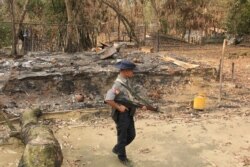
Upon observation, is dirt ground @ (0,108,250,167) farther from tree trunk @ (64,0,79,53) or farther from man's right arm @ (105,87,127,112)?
tree trunk @ (64,0,79,53)

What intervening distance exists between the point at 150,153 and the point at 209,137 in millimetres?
1271

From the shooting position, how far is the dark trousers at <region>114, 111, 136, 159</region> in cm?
528

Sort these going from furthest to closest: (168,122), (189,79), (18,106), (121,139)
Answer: (189,79) < (18,106) < (168,122) < (121,139)

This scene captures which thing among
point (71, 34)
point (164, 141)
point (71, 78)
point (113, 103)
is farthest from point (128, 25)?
point (113, 103)

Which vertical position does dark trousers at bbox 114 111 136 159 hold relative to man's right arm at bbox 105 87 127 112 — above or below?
below

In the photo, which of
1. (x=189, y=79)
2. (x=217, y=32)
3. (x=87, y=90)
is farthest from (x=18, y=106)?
(x=217, y=32)

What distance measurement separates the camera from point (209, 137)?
22.1 feet

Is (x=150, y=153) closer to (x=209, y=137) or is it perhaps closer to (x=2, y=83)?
(x=209, y=137)

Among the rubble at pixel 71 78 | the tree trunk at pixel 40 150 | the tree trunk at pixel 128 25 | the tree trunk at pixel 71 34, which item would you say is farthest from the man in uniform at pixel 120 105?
the tree trunk at pixel 128 25

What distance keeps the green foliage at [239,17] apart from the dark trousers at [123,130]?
50.0 feet

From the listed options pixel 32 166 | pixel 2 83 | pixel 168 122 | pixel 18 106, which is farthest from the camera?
pixel 2 83

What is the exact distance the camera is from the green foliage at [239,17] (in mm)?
19156

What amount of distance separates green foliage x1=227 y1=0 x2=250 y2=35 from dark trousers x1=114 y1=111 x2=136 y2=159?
15.2 metres

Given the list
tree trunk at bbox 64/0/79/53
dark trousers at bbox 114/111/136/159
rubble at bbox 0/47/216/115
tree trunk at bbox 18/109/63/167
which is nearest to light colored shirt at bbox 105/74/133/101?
dark trousers at bbox 114/111/136/159
